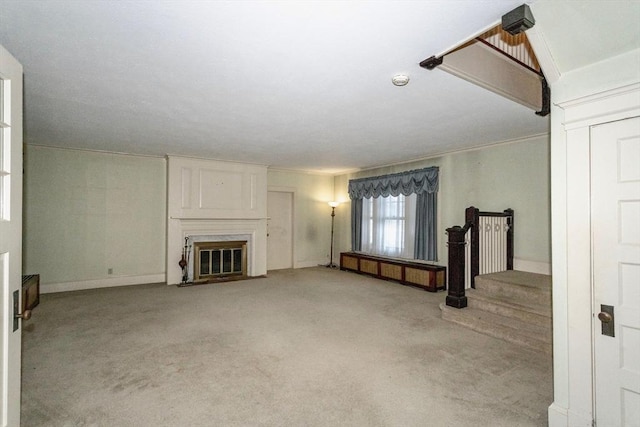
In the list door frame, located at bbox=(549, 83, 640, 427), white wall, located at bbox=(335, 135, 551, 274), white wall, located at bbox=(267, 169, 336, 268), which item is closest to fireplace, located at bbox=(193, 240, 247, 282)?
white wall, located at bbox=(267, 169, 336, 268)

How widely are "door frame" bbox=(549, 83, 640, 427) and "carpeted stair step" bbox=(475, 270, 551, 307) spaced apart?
1.77 metres

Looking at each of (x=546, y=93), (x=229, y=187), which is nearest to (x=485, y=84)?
(x=546, y=93)

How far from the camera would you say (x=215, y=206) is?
20.9ft

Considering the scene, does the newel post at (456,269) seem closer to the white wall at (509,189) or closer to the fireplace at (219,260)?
the white wall at (509,189)

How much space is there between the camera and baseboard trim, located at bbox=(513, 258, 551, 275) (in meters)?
4.38

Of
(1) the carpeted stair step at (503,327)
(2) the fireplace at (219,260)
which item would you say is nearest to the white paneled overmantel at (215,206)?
(2) the fireplace at (219,260)

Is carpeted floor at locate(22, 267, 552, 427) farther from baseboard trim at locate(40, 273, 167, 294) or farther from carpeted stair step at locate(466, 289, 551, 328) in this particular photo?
baseboard trim at locate(40, 273, 167, 294)

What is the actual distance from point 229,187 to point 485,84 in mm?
5073

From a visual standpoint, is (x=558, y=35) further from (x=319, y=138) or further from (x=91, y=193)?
(x=91, y=193)

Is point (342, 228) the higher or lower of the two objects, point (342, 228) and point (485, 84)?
the lower

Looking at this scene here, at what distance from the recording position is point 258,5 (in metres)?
1.70

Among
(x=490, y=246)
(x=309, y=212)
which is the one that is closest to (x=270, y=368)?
(x=490, y=246)

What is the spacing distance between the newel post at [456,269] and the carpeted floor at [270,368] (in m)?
0.33

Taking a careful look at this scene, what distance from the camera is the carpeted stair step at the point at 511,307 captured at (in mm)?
3225
